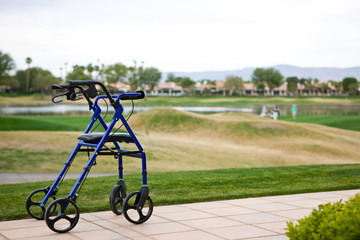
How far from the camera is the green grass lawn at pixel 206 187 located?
8.38m

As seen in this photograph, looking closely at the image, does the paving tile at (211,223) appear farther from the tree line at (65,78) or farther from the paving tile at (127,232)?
the tree line at (65,78)

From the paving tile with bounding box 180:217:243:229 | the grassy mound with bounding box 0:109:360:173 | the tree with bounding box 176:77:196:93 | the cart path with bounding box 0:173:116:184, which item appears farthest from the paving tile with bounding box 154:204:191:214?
the tree with bounding box 176:77:196:93

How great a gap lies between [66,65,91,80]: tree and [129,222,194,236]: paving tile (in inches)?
5354

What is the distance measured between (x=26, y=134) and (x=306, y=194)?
16.4 meters

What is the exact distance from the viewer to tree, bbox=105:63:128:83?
165m

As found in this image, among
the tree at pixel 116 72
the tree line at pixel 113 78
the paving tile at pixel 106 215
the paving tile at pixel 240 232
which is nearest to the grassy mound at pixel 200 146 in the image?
the paving tile at pixel 106 215

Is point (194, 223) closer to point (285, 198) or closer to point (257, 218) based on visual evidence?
point (257, 218)

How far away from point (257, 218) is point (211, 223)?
0.68 metres

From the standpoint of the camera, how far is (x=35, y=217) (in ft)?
22.2

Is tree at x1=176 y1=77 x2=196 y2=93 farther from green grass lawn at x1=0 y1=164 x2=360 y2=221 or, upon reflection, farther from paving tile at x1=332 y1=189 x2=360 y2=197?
paving tile at x1=332 y1=189 x2=360 y2=197

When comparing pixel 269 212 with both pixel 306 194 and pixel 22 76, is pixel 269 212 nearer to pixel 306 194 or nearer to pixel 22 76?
pixel 306 194

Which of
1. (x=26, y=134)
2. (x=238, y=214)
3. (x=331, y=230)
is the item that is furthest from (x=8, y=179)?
(x=331, y=230)

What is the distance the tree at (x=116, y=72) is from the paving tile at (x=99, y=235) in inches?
6300

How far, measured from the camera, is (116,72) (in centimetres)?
16575
